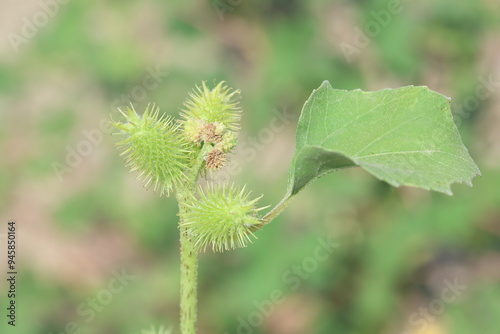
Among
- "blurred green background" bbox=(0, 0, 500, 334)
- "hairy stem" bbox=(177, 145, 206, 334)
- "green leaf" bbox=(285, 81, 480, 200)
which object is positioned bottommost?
"hairy stem" bbox=(177, 145, 206, 334)

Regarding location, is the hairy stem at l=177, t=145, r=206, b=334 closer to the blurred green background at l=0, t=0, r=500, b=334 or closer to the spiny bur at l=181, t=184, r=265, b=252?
the spiny bur at l=181, t=184, r=265, b=252

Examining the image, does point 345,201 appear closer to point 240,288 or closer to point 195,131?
point 240,288

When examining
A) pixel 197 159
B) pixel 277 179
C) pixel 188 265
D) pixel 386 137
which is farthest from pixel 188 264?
pixel 277 179

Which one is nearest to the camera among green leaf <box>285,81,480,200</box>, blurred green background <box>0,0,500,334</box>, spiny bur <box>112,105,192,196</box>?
green leaf <box>285,81,480,200</box>

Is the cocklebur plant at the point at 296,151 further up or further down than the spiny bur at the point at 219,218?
further up

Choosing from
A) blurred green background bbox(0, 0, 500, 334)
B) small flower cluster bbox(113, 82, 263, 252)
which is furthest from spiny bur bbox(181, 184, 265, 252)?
blurred green background bbox(0, 0, 500, 334)

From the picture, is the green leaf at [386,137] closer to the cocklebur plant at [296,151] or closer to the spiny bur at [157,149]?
the cocklebur plant at [296,151]

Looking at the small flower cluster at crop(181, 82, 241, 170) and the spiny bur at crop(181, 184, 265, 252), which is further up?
the small flower cluster at crop(181, 82, 241, 170)

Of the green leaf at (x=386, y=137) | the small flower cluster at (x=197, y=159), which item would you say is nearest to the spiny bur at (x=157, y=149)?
the small flower cluster at (x=197, y=159)
